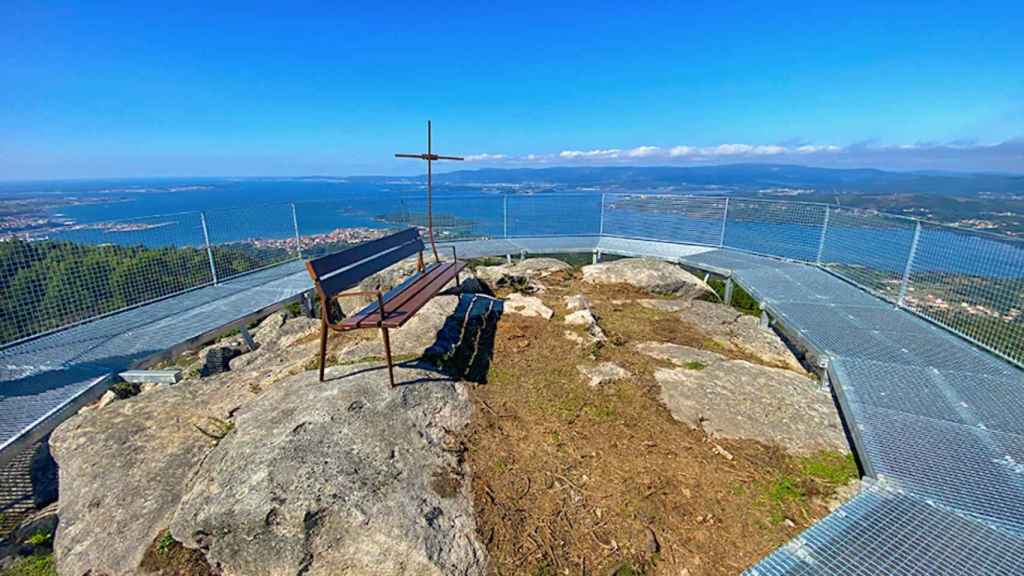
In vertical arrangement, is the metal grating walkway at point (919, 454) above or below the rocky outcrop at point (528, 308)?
above

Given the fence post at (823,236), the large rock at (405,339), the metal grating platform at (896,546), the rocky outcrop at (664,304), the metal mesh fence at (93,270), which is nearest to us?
the metal grating platform at (896,546)

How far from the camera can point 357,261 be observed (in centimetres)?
468

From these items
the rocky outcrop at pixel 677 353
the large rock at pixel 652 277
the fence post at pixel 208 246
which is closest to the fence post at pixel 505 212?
the large rock at pixel 652 277

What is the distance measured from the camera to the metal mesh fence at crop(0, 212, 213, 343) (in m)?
4.95

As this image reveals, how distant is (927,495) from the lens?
255 cm

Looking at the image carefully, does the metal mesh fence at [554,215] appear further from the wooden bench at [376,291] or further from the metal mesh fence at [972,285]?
the metal mesh fence at [972,285]

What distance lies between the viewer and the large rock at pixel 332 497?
2.35 metres

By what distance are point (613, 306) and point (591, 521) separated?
459 cm

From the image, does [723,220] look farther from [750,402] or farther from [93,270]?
[93,270]

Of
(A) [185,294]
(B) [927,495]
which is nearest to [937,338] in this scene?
(B) [927,495]

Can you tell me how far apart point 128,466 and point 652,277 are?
756 cm

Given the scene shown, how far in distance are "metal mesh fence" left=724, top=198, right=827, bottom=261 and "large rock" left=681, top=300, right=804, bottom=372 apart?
3230 millimetres

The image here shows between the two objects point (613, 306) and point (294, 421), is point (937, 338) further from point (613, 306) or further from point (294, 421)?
point (294, 421)

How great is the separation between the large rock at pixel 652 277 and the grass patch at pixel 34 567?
7507mm
